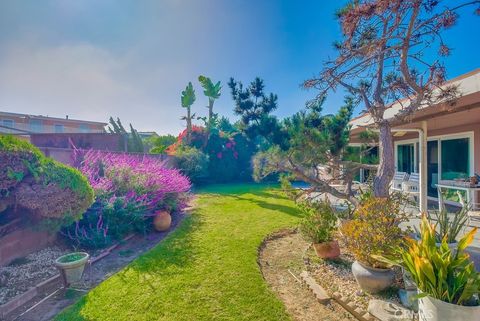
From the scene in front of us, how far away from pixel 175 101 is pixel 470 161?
641 inches

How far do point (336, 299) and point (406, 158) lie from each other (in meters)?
10.9

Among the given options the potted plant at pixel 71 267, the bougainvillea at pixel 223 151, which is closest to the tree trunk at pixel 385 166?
the potted plant at pixel 71 267

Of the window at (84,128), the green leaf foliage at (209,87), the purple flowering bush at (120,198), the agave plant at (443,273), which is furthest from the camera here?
the window at (84,128)

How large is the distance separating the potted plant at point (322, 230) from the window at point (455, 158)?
6.81m

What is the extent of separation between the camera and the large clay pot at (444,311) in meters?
1.97

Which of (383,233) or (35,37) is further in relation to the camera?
(35,37)

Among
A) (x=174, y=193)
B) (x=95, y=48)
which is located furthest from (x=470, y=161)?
(x=95, y=48)

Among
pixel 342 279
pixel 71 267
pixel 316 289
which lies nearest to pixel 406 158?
pixel 342 279

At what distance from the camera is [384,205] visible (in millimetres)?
3480

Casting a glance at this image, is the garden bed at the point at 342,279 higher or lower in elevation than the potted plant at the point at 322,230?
lower

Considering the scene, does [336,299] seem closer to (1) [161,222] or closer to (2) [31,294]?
(2) [31,294]

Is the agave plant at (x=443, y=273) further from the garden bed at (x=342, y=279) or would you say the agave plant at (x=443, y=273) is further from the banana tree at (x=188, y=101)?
the banana tree at (x=188, y=101)

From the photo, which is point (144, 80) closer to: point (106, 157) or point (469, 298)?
point (106, 157)

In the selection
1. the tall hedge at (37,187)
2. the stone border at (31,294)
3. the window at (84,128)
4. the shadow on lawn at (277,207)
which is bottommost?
the stone border at (31,294)
